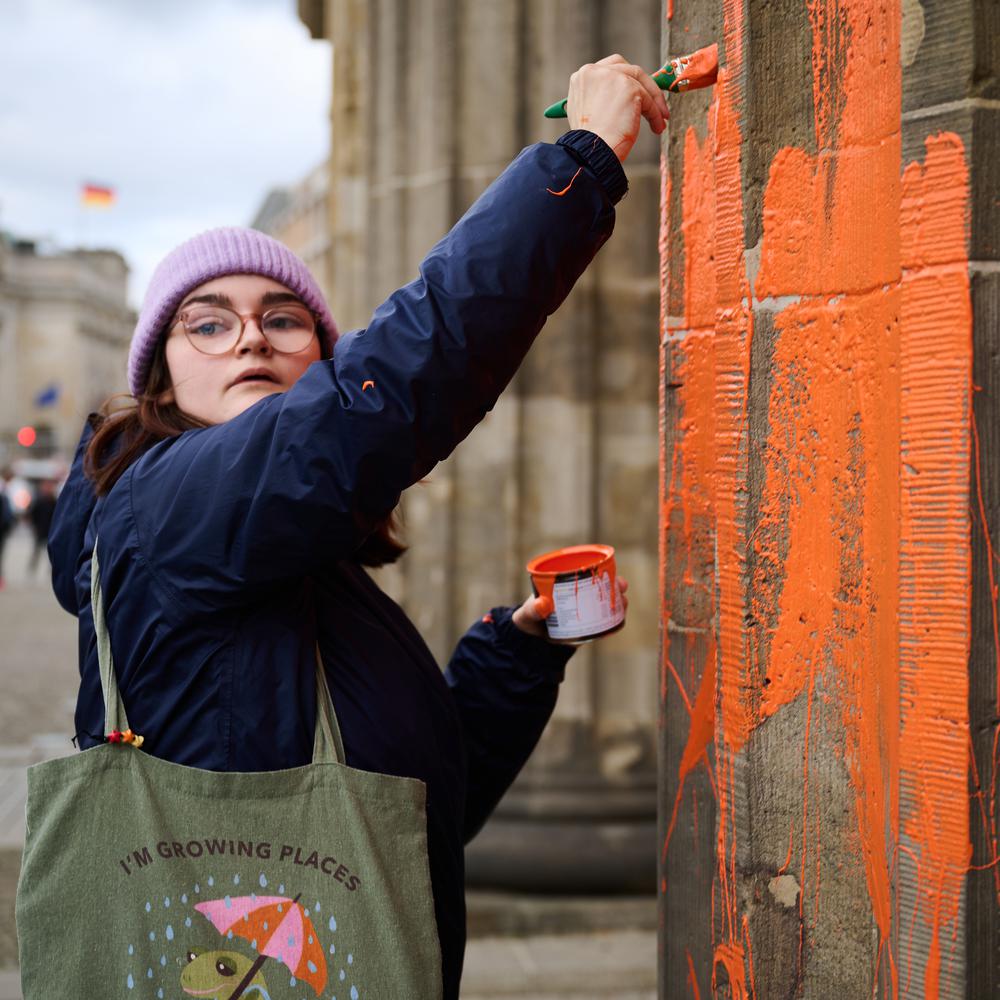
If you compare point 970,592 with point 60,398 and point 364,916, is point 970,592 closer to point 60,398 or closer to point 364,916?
point 364,916

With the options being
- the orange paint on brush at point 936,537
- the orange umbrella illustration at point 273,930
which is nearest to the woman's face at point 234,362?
the orange umbrella illustration at point 273,930

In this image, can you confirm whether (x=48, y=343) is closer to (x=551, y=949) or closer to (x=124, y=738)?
(x=551, y=949)

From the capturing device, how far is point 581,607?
2.02 m

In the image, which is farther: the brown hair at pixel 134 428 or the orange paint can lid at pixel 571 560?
the orange paint can lid at pixel 571 560

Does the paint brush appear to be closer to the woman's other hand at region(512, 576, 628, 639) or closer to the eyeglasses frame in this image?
the eyeglasses frame

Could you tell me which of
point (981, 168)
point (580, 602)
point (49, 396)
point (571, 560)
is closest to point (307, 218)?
point (49, 396)

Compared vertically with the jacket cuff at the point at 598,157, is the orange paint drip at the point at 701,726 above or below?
below

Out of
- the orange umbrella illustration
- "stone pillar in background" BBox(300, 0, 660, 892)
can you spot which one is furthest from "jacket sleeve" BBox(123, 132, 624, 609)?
"stone pillar in background" BBox(300, 0, 660, 892)

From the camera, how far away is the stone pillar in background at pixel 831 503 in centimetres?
128

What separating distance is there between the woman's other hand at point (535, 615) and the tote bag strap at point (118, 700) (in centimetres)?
54

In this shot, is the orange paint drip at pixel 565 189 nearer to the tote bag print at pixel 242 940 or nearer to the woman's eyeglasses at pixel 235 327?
the woman's eyeglasses at pixel 235 327

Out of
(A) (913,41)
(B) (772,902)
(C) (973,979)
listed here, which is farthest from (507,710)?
(A) (913,41)

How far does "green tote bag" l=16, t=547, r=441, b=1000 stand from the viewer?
1.44 meters

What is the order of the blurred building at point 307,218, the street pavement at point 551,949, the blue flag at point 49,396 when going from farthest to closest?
the blue flag at point 49,396, the blurred building at point 307,218, the street pavement at point 551,949
